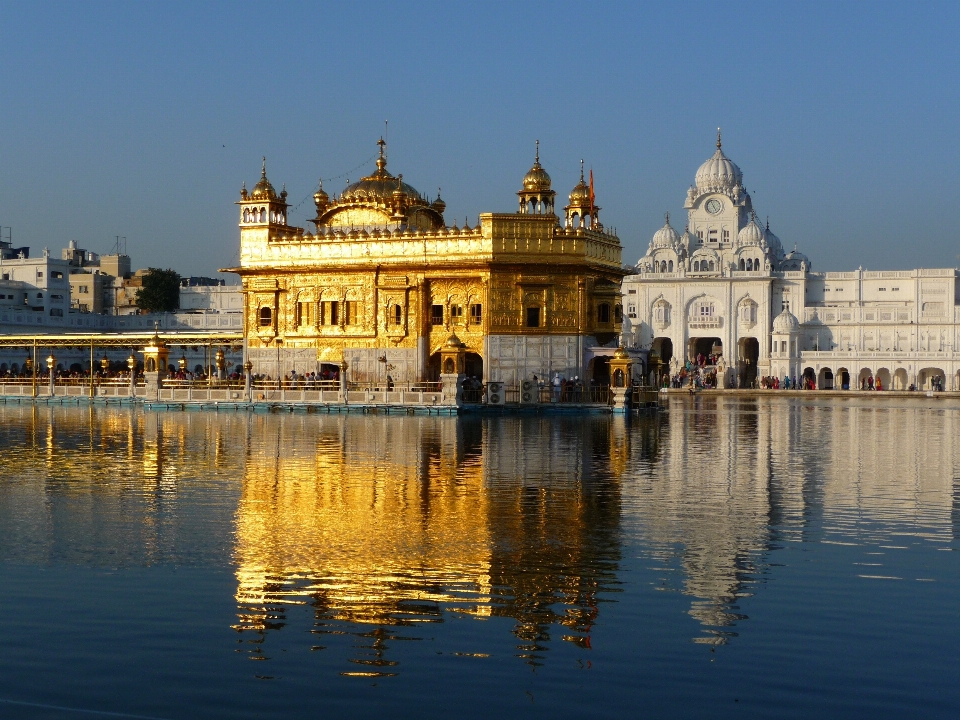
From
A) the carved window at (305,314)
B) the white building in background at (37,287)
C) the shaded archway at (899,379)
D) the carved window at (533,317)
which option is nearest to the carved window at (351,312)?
the carved window at (305,314)

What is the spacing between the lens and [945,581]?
1070cm

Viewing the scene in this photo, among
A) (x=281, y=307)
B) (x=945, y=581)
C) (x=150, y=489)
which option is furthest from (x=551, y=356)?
(x=945, y=581)

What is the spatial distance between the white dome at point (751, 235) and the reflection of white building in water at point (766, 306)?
0.08 meters

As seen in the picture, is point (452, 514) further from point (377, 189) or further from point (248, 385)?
point (377, 189)

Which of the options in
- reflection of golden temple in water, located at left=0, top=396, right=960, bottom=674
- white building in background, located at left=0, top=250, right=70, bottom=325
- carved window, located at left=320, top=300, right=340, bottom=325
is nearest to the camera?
reflection of golden temple in water, located at left=0, top=396, right=960, bottom=674

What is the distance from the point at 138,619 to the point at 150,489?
8.04 metres

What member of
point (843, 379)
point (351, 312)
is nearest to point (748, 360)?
point (843, 379)

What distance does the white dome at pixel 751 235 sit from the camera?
10019cm

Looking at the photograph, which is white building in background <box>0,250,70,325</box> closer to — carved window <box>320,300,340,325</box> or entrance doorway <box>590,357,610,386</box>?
carved window <box>320,300,340,325</box>

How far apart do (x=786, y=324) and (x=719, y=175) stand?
20.1 meters

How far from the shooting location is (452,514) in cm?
1454

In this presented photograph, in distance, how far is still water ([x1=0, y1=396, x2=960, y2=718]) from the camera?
24.7ft

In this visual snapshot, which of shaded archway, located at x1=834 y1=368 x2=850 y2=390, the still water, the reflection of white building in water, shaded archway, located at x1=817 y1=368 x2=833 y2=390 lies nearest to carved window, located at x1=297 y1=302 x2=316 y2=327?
the still water

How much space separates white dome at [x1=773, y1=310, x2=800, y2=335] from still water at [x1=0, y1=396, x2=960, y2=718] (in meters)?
72.0
